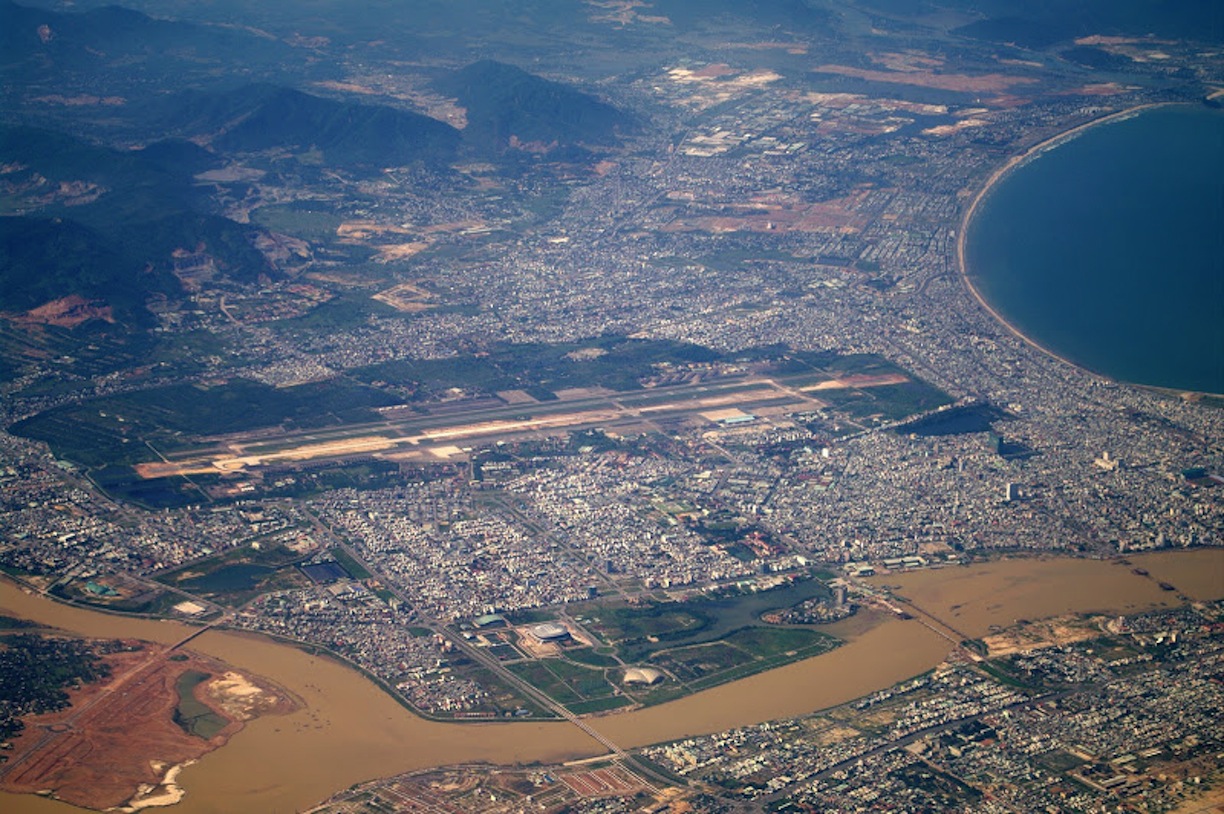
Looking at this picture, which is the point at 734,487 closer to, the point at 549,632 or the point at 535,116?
the point at 549,632

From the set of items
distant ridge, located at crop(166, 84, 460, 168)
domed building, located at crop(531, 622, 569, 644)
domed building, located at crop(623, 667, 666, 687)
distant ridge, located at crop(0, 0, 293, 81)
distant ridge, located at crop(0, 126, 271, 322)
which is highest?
distant ridge, located at crop(0, 0, 293, 81)

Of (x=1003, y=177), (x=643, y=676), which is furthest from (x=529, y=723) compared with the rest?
(x=1003, y=177)

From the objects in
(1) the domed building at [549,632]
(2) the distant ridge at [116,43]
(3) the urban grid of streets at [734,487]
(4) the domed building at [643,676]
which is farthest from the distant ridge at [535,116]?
(4) the domed building at [643,676]

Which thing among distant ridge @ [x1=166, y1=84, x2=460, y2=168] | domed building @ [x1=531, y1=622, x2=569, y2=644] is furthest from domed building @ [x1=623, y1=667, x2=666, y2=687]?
distant ridge @ [x1=166, y1=84, x2=460, y2=168]

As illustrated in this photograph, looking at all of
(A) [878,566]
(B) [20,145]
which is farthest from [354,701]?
(B) [20,145]

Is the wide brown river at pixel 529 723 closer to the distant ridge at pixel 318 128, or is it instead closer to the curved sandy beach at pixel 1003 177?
the curved sandy beach at pixel 1003 177

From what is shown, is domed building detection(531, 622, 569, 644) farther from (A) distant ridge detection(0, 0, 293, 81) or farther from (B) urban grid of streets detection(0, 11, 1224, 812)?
(A) distant ridge detection(0, 0, 293, 81)
